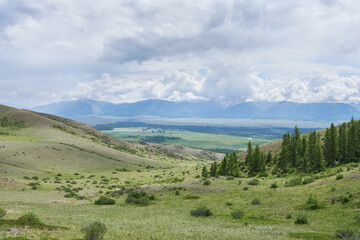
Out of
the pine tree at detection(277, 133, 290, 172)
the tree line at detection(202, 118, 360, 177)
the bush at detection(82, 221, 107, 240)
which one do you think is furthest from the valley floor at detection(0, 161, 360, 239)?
the pine tree at detection(277, 133, 290, 172)

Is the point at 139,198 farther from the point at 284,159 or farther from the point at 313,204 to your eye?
the point at 284,159

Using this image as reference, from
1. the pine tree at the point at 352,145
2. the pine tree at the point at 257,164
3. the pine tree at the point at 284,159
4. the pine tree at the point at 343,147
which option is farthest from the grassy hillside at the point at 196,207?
the pine tree at the point at 343,147

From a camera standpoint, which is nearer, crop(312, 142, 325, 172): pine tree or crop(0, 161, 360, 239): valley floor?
crop(0, 161, 360, 239): valley floor

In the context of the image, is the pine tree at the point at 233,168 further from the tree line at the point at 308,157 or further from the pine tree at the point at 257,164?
the pine tree at the point at 257,164

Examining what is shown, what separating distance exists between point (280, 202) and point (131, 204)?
69.0 ft

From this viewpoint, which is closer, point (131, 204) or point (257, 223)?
point (257, 223)

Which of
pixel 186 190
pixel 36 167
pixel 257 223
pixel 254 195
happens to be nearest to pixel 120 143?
pixel 36 167

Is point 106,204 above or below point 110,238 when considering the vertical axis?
below

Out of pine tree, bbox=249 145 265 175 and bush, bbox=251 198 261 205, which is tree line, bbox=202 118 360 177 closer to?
pine tree, bbox=249 145 265 175

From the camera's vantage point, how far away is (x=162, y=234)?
1703 centimetres

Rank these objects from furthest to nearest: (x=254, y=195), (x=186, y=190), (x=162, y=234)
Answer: (x=186, y=190) → (x=254, y=195) → (x=162, y=234)

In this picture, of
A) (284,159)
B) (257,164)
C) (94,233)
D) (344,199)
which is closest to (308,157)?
(284,159)

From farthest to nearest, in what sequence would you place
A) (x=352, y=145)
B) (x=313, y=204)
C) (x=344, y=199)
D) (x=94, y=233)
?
1. (x=352, y=145)
2. (x=313, y=204)
3. (x=344, y=199)
4. (x=94, y=233)

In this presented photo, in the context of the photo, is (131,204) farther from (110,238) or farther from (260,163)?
(260,163)
